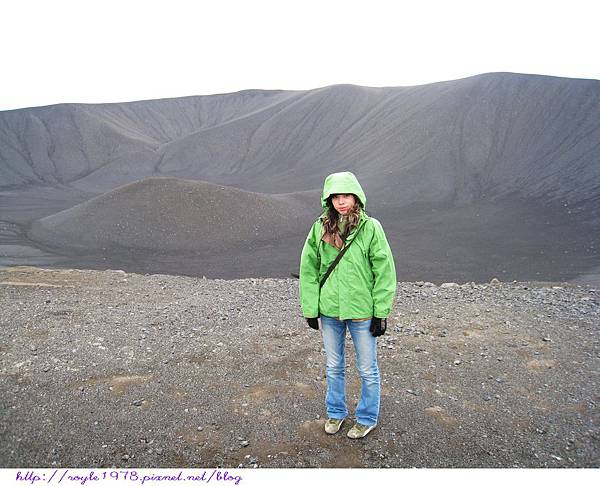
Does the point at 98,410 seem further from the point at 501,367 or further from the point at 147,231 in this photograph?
the point at 147,231

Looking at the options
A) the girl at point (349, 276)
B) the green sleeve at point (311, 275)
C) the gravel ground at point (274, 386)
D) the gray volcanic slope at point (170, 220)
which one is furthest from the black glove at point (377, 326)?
the gray volcanic slope at point (170, 220)

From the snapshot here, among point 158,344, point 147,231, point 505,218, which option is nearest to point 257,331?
point 158,344

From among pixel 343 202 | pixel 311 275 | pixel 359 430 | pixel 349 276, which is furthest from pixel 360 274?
pixel 359 430

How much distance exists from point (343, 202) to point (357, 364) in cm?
120

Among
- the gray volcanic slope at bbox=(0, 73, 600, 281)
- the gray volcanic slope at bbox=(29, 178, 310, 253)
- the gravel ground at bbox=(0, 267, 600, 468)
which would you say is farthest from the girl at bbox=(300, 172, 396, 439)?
the gray volcanic slope at bbox=(29, 178, 310, 253)

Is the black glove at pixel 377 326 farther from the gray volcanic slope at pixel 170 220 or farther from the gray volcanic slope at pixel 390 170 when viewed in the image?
the gray volcanic slope at pixel 170 220

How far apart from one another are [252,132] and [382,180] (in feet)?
74.4

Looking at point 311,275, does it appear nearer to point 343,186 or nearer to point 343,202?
point 343,202

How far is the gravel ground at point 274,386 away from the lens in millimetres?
3541

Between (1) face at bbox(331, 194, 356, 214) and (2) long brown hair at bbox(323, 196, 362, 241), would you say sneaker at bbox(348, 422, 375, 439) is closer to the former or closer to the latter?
(2) long brown hair at bbox(323, 196, 362, 241)

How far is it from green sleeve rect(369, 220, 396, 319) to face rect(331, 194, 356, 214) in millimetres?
230

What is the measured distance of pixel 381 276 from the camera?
3.31 metres

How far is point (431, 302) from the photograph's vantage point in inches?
302
